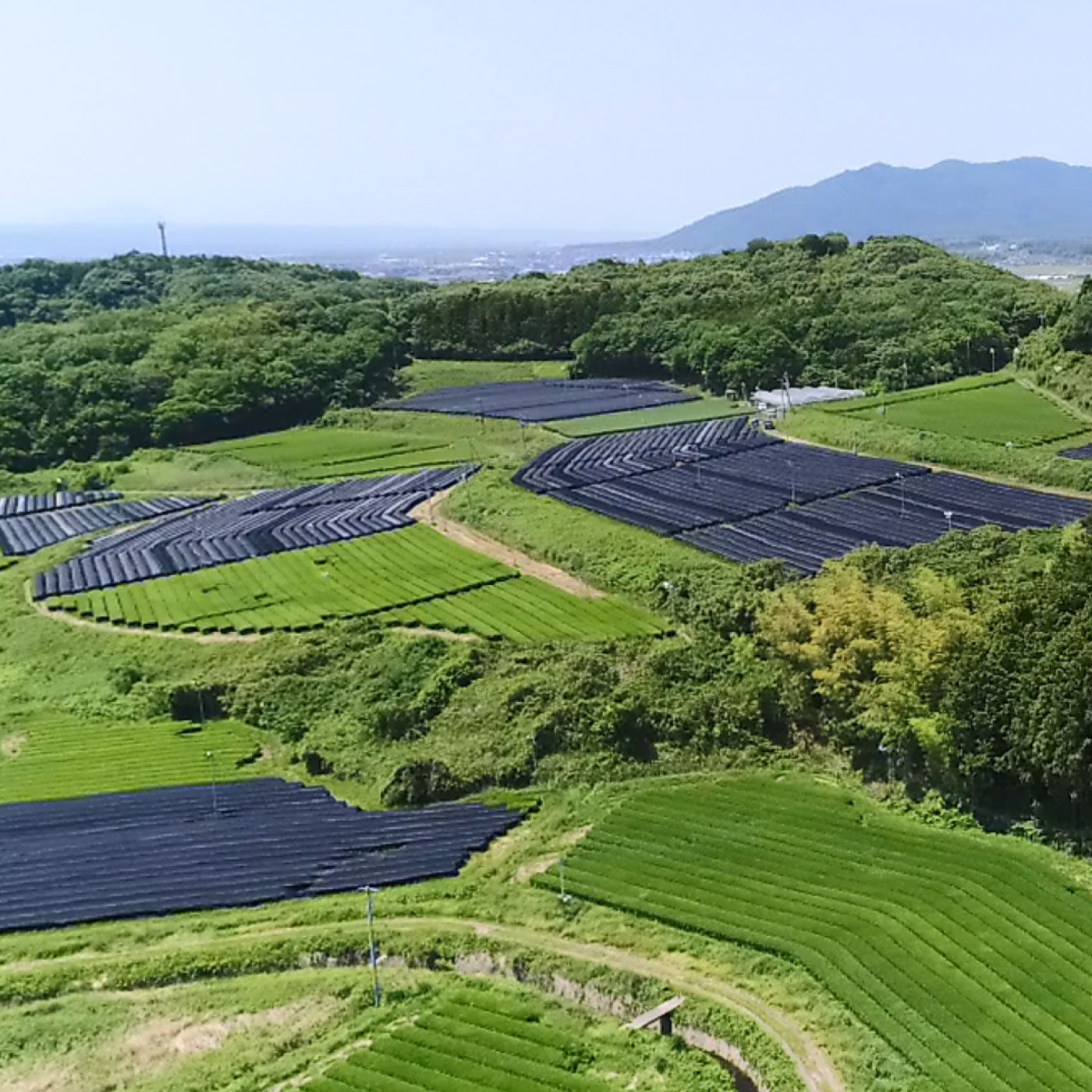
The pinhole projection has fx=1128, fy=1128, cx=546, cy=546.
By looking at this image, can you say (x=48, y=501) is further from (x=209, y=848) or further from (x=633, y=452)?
(x=209, y=848)

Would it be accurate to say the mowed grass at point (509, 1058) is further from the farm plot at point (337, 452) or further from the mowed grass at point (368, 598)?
the farm plot at point (337, 452)

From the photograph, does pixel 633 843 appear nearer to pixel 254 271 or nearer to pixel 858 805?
pixel 858 805

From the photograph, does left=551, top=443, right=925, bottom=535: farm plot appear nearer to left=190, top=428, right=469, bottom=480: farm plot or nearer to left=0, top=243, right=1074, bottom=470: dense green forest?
left=190, top=428, right=469, bottom=480: farm plot

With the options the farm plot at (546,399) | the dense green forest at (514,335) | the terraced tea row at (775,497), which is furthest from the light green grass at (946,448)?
the farm plot at (546,399)

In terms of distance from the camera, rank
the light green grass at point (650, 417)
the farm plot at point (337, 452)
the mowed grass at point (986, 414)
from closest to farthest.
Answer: the mowed grass at point (986, 414)
the farm plot at point (337, 452)
the light green grass at point (650, 417)

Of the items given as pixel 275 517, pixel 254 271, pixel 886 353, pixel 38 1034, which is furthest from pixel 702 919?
pixel 254 271

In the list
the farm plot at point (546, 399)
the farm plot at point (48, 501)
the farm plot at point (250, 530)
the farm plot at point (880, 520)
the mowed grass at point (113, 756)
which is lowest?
the mowed grass at point (113, 756)
